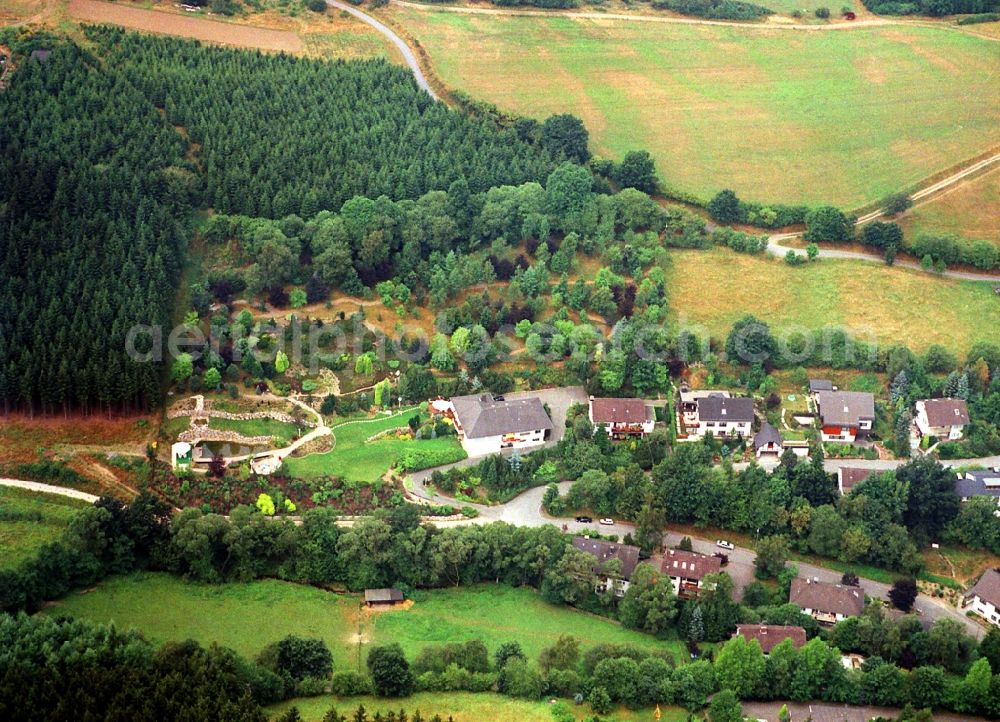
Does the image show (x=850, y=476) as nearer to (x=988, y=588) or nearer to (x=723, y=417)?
(x=723, y=417)

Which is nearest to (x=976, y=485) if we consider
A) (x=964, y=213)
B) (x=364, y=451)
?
(x=964, y=213)

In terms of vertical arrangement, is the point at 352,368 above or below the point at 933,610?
above

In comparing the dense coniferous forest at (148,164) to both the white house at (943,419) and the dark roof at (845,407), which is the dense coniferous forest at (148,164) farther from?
the white house at (943,419)

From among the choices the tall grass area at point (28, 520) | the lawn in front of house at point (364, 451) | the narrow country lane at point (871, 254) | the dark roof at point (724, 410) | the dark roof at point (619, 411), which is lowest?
the tall grass area at point (28, 520)

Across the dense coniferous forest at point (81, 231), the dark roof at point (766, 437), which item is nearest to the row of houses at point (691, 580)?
the dark roof at point (766, 437)

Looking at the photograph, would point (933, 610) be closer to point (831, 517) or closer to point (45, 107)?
point (831, 517)

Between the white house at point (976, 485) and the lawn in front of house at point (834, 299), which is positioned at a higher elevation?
the lawn in front of house at point (834, 299)

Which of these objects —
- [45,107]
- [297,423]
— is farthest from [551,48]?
[297,423]
